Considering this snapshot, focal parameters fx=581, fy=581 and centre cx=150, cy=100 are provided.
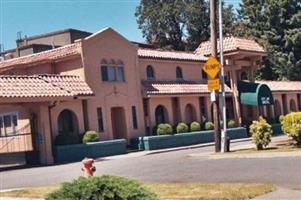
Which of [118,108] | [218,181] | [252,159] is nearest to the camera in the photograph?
[218,181]

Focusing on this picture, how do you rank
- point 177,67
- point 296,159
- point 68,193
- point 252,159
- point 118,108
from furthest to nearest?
1. point 177,67
2. point 118,108
3. point 252,159
4. point 296,159
5. point 68,193

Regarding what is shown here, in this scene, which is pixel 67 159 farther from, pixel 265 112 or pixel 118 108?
pixel 265 112

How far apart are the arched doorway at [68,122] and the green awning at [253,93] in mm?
16869

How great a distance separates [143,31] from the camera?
70.4 meters

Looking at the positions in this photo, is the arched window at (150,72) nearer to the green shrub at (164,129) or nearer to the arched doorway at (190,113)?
the arched doorway at (190,113)

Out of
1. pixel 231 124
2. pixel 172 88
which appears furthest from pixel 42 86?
pixel 231 124

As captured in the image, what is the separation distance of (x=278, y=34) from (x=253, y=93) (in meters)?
21.1

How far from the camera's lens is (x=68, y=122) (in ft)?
106

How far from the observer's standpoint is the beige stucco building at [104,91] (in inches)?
1159

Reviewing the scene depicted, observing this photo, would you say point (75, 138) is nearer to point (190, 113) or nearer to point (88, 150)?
point (88, 150)

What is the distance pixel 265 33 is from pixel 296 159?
4634cm

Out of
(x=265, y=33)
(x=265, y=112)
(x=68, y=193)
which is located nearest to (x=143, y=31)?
(x=265, y=33)

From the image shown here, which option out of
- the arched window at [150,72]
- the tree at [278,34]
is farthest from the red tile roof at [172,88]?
the tree at [278,34]

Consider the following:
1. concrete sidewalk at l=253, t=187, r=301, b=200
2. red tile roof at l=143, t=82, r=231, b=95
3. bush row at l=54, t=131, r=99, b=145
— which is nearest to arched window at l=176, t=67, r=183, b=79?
red tile roof at l=143, t=82, r=231, b=95
